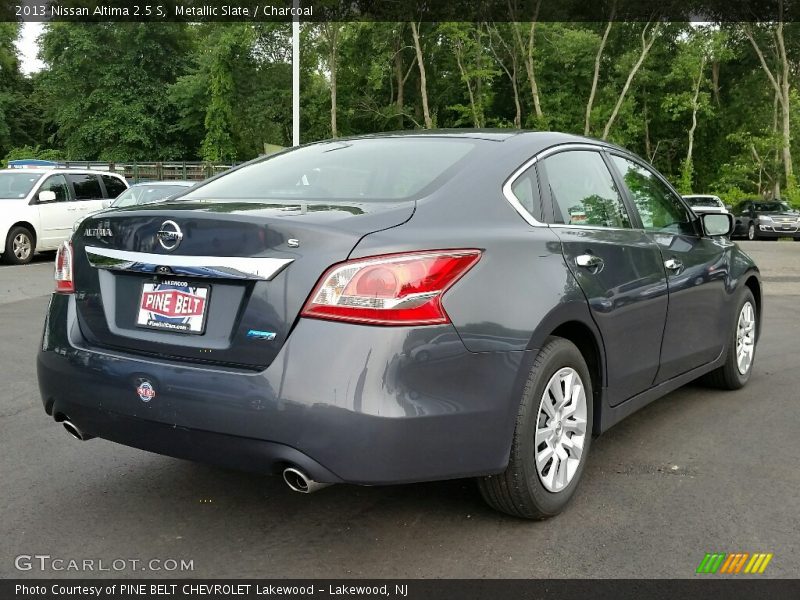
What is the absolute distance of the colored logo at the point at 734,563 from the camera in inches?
116

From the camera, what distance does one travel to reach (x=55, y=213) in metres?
15.1

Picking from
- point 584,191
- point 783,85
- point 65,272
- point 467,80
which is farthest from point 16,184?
point 783,85

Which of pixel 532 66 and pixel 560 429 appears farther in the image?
pixel 532 66

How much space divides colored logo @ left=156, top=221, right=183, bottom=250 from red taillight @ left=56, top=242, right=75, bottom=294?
0.57 meters

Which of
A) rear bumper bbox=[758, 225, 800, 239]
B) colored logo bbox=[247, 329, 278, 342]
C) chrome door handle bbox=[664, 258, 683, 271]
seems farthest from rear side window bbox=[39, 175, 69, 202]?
rear bumper bbox=[758, 225, 800, 239]

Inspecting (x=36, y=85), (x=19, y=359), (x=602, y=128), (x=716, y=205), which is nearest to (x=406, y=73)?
(x=602, y=128)

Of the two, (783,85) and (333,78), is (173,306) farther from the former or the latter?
(783,85)

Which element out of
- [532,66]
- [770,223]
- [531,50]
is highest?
[531,50]

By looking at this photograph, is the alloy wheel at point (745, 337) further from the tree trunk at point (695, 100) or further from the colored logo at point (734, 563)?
the tree trunk at point (695, 100)

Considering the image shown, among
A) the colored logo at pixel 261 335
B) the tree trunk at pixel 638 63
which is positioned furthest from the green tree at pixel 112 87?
the colored logo at pixel 261 335

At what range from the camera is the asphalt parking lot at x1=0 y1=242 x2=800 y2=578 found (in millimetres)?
3000

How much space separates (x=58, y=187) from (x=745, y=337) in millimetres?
13395

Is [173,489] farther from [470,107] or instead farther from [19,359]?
[470,107]
